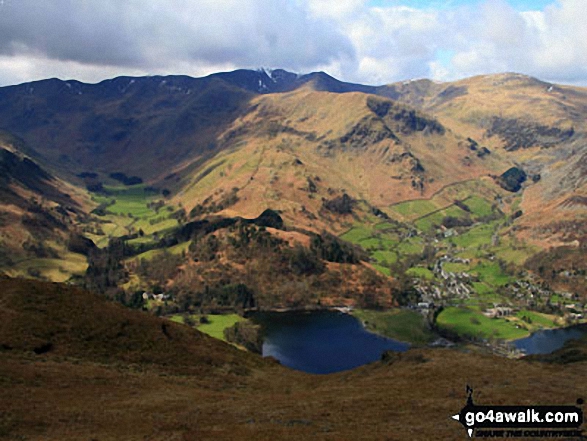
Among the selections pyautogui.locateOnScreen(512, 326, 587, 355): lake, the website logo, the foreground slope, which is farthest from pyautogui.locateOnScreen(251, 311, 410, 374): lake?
the website logo

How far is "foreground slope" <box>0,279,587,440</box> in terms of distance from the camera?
52.0 meters

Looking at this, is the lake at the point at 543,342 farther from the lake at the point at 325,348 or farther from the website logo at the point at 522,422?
the website logo at the point at 522,422

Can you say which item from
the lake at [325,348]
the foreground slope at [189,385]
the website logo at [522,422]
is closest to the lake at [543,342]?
the lake at [325,348]

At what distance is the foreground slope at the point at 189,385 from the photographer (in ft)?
171

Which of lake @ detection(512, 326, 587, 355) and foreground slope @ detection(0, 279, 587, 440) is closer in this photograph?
foreground slope @ detection(0, 279, 587, 440)

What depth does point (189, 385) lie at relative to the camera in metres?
79.9

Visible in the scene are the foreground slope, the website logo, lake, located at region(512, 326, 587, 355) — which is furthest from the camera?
lake, located at region(512, 326, 587, 355)

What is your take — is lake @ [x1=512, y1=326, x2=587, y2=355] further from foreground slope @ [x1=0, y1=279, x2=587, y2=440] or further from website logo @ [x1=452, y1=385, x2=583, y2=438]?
website logo @ [x1=452, y1=385, x2=583, y2=438]

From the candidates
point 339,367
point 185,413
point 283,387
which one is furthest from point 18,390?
point 339,367

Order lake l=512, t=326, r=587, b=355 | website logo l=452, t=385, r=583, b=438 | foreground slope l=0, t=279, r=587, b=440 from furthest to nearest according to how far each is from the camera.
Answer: lake l=512, t=326, r=587, b=355, foreground slope l=0, t=279, r=587, b=440, website logo l=452, t=385, r=583, b=438

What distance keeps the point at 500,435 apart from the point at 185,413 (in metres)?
35.3

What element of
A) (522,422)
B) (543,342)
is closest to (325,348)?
(543,342)

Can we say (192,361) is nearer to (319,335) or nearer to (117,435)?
(117,435)

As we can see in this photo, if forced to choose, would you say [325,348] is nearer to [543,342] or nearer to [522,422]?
[543,342]
